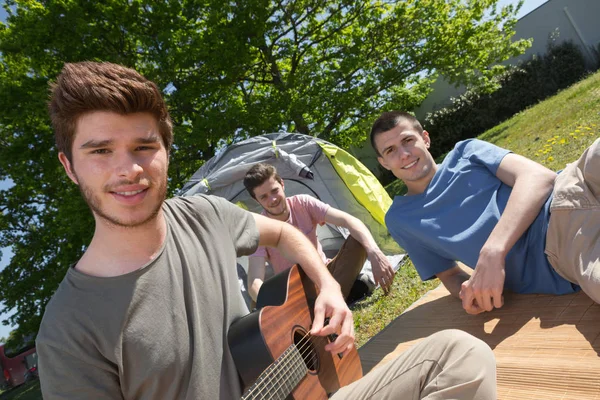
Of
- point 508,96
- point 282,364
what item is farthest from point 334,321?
point 508,96

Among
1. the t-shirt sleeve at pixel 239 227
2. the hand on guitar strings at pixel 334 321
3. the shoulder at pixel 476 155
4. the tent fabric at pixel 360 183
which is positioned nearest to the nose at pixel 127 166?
the t-shirt sleeve at pixel 239 227

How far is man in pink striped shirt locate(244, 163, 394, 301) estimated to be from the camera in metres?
3.21

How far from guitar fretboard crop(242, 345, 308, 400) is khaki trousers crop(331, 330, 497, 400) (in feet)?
0.76

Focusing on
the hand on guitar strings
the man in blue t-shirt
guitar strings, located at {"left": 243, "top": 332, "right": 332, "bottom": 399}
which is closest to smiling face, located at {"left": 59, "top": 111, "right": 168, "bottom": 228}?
guitar strings, located at {"left": 243, "top": 332, "right": 332, "bottom": 399}

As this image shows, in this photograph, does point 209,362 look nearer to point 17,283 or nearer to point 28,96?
point 28,96

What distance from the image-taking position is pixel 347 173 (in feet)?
17.4

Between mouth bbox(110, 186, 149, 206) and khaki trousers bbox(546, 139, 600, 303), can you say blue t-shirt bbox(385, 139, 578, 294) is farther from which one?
mouth bbox(110, 186, 149, 206)

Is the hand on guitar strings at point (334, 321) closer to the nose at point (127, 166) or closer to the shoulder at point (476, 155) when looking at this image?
the nose at point (127, 166)

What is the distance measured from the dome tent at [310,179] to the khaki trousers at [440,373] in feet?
12.1

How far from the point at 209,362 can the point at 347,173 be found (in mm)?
4159

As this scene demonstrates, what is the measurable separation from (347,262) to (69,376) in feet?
8.34

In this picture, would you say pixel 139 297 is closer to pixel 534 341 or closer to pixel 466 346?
pixel 466 346

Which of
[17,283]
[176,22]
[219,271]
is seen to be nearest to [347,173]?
[219,271]

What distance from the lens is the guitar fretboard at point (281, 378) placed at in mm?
1380
